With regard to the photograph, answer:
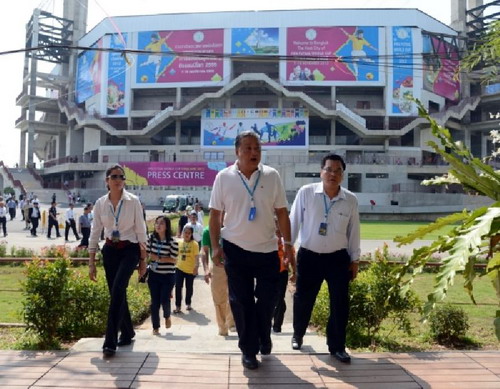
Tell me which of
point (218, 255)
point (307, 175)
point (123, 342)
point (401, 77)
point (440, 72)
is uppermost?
point (440, 72)

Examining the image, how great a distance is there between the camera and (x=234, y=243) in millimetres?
3176

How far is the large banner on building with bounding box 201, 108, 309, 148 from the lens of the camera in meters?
44.1

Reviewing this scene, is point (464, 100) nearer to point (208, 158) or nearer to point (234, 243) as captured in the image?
point (208, 158)

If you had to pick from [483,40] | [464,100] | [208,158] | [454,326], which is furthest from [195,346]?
[464,100]

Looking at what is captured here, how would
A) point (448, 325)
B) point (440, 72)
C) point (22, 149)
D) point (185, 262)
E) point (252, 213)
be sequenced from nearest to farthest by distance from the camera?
point (252, 213) → point (448, 325) → point (185, 262) → point (440, 72) → point (22, 149)

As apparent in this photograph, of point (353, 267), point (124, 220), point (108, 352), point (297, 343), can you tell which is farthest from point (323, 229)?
point (108, 352)

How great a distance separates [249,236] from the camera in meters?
3.13

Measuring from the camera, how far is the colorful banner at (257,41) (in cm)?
4522

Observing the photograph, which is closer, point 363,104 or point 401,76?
point 401,76

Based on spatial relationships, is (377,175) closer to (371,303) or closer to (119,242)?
(371,303)

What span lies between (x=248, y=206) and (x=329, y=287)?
1.02 meters

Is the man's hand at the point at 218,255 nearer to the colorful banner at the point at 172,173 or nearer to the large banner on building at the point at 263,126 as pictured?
the colorful banner at the point at 172,173

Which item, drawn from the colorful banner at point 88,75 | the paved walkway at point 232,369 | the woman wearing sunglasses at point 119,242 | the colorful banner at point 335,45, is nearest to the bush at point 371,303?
the paved walkway at point 232,369

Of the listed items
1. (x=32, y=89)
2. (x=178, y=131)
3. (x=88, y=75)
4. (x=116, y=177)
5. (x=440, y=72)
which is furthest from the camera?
(x=32, y=89)
